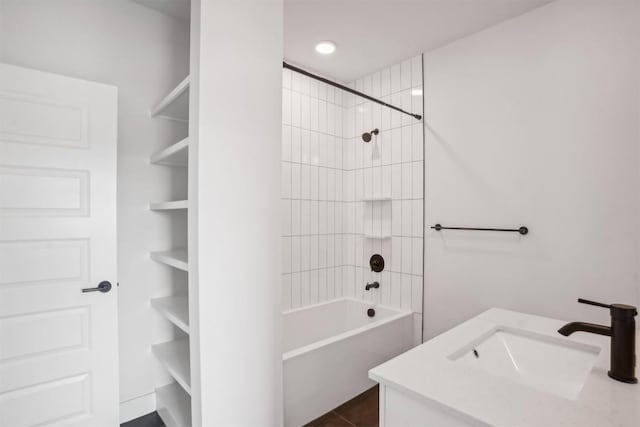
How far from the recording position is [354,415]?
1976 mm

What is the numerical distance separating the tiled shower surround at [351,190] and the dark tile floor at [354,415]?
0.80 metres

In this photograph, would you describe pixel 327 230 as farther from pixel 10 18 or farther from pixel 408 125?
pixel 10 18

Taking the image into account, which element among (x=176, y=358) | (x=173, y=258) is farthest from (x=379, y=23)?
(x=176, y=358)

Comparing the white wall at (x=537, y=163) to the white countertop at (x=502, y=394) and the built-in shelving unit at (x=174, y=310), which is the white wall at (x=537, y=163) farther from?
the built-in shelving unit at (x=174, y=310)

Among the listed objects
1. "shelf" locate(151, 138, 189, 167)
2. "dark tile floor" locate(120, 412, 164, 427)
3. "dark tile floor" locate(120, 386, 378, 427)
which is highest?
"shelf" locate(151, 138, 189, 167)

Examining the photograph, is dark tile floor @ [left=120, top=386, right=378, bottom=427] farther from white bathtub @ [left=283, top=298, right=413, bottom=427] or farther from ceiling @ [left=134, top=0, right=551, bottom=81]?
ceiling @ [left=134, top=0, right=551, bottom=81]

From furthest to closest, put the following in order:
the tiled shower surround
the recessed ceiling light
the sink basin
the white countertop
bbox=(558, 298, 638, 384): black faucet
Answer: the tiled shower surround, the recessed ceiling light, the sink basin, bbox=(558, 298, 638, 384): black faucet, the white countertop

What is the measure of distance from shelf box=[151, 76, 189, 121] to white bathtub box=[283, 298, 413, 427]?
4.97 feet

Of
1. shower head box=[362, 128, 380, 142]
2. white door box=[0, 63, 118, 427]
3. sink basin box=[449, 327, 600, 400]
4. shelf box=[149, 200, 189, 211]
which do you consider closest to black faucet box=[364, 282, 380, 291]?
shower head box=[362, 128, 380, 142]

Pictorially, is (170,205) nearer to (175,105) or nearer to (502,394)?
(175,105)

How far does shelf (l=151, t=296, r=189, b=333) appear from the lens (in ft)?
5.46

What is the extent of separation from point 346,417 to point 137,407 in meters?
1.29

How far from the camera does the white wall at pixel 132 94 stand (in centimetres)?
180

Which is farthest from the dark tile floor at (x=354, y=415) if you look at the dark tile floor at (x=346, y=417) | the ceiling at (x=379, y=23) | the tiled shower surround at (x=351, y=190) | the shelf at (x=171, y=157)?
the ceiling at (x=379, y=23)
